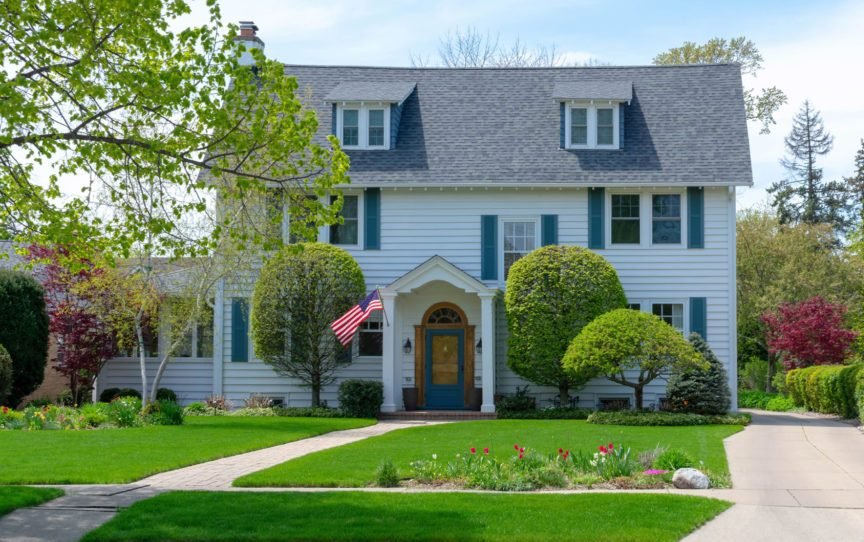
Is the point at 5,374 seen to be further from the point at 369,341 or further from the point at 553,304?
the point at 553,304

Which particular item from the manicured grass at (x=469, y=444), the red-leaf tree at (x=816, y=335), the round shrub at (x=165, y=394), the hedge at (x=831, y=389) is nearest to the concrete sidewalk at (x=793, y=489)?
the manicured grass at (x=469, y=444)

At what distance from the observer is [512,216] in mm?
25531

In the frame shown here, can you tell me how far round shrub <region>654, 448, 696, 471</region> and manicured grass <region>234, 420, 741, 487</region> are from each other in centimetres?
35

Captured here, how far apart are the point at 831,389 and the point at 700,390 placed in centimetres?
439

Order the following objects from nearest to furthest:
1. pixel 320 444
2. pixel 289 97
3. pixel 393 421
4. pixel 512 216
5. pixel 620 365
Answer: pixel 289 97, pixel 320 444, pixel 620 365, pixel 393 421, pixel 512 216

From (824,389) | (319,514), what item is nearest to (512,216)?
(824,389)

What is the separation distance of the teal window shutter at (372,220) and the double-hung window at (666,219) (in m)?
6.71

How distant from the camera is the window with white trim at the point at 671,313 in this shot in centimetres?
2506

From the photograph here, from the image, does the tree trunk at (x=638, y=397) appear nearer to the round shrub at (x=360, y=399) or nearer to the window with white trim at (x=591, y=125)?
the round shrub at (x=360, y=399)

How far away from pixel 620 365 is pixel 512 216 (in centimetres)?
537

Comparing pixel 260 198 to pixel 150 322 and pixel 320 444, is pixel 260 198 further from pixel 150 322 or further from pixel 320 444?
pixel 320 444

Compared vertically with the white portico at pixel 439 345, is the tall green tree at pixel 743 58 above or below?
above

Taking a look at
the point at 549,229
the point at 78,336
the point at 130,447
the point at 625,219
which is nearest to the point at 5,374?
the point at 78,336

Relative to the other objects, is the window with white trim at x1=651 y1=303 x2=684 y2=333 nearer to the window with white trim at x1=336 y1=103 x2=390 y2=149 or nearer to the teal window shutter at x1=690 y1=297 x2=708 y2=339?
the teal window shutter at x1=690 y1=297 x2=708 y2=339
